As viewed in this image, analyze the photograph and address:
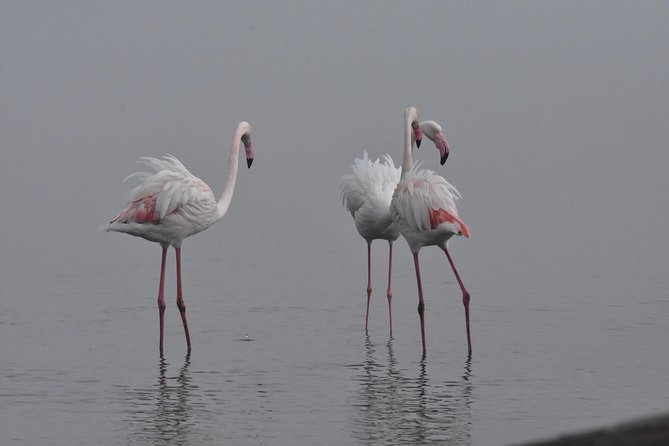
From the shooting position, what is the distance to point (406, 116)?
31.8 feet

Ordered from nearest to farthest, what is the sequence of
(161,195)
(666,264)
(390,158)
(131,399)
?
(131,399) → (161,195) → (390,158) → (666,264)

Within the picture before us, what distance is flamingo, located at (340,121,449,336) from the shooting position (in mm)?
9752

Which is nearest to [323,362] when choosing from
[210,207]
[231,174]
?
[210,207]

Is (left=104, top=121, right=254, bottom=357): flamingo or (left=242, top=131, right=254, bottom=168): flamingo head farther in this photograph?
(left=242, top=131, right=254, bottom=168): flamingo head

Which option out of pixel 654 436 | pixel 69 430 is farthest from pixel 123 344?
pixel 654 436

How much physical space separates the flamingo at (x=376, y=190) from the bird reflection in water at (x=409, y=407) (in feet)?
6.26

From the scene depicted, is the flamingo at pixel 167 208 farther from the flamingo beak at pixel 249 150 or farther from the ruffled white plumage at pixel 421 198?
the ruffled white plumage at pixel 421 198

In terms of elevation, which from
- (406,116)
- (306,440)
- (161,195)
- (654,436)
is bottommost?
(306,440)

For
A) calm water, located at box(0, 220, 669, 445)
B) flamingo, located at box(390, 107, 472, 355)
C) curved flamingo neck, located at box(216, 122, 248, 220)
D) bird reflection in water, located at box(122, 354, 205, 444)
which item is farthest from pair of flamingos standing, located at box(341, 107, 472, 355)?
bird reflection in water, located at box(122, 354, 205, 444)

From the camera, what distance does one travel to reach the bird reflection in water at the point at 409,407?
5.86m

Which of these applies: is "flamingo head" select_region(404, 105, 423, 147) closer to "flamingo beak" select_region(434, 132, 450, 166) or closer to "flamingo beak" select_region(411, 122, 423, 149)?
"flamingo beak" select_region(411, 122, 423, 149)

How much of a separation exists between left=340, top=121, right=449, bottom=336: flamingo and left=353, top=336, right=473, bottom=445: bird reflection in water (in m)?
1.91

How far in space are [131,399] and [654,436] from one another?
217 inches

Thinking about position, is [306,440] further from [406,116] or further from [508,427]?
[406,116]
